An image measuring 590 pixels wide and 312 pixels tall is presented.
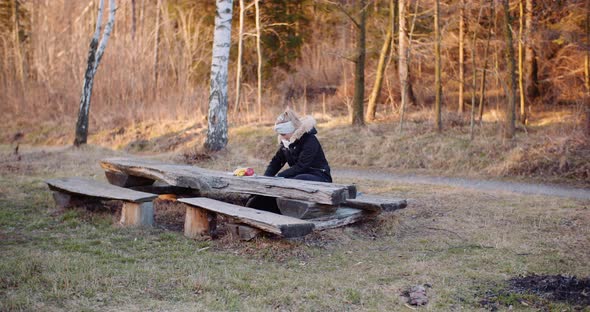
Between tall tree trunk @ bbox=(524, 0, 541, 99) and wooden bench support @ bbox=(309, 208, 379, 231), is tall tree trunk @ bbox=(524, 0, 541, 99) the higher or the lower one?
the higher one

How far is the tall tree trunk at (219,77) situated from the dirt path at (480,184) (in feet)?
10.4

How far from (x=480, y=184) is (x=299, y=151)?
497 centimetres

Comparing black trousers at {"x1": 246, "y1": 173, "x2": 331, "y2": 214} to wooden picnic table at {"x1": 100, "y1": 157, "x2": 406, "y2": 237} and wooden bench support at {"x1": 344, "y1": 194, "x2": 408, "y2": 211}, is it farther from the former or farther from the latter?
wooden bench support at {"x1": 344, "y1": 194, "x2": 408, "y2": 211}

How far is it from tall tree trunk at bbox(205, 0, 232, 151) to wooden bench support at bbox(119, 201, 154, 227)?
23.8 feet

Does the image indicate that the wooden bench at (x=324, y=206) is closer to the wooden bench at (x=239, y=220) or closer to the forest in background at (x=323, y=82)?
the wooden bench at (x=239, y=220)

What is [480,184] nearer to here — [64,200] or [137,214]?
[137,214]

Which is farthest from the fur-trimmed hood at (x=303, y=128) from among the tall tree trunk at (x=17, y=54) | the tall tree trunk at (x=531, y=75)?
the tall tree trunk at (x=17, y=54)

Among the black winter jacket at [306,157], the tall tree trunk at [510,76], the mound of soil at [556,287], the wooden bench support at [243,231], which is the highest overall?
the tall tree trunk at [510,76]

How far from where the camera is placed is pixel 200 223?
706cm

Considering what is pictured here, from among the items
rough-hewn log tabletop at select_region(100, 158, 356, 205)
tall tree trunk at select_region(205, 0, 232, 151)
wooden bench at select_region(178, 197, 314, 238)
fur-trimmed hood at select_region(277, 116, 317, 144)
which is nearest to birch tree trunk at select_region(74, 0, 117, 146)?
tall tree trunk at select_region(205, 0, 232, 151)

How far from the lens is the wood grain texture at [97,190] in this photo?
24.1ft

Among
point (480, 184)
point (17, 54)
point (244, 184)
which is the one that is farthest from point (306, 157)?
point (17, 54)

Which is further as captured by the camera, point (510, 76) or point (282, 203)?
point (510, 76)

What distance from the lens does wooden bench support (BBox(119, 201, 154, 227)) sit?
7398 mm
